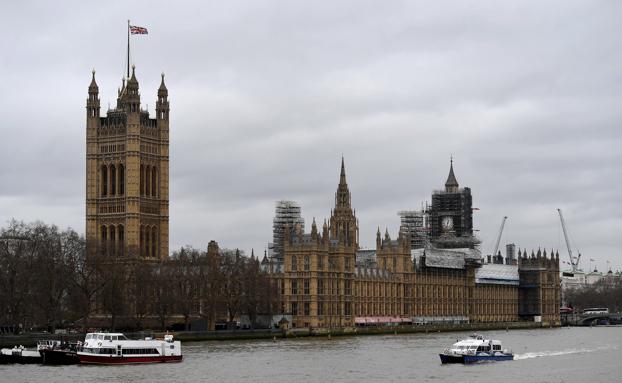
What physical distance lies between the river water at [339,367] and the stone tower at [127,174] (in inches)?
2019

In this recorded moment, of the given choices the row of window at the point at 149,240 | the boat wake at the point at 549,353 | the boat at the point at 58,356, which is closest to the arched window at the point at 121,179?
the row of window at the point at 149,240

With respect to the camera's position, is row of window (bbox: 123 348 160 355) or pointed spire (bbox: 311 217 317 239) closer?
row of window (bbox: 123 348 160 355)

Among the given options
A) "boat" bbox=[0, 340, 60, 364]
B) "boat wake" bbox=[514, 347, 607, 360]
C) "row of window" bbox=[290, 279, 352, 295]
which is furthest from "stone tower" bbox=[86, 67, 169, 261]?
"boat" bbox=[0, 340, 60, 364]

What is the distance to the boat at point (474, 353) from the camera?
103562 mm

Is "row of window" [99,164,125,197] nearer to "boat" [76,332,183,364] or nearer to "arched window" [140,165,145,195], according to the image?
"arched window" [140,165,145,195]

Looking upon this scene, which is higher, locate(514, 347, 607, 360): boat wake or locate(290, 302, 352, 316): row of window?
locate(290, 302, 352, 316): row of window

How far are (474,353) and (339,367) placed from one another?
1269 cm

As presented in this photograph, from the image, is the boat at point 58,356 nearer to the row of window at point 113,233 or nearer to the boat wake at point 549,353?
the boat wake at point 549,353

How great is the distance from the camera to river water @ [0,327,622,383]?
88.4 metres

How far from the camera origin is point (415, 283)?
189 m

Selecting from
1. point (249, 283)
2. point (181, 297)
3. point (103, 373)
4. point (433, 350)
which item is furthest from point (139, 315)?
point (103, 373)

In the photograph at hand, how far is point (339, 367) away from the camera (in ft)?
320

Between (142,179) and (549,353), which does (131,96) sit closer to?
(142,179)

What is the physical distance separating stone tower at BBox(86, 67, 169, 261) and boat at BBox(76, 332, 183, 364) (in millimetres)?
72237
